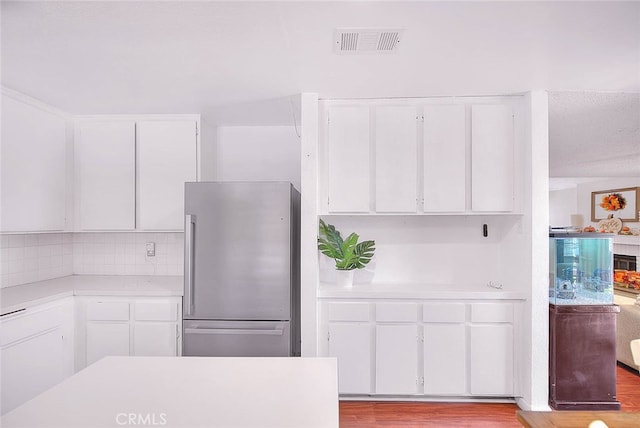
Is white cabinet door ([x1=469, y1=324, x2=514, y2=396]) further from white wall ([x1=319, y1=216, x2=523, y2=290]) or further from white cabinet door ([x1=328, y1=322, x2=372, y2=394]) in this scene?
white cabinet door ([x1=328, y1=322, x2=372, y2=394])

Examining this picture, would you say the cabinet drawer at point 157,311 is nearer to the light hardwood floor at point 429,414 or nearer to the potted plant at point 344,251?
the potted plant at point 344,251

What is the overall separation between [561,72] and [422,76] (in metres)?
0.86

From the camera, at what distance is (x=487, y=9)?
64.8 inches

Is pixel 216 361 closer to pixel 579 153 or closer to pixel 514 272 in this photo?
pixel 514 272

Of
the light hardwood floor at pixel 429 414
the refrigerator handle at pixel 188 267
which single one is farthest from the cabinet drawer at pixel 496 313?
the refrigerator handle at pixel 188 267

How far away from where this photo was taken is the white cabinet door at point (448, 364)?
2801mm

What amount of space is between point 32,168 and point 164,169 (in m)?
0.93

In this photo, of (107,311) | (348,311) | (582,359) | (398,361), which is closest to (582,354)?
(582,359)

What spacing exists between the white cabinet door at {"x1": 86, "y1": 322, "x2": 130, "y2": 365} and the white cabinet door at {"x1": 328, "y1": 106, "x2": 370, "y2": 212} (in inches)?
74.5

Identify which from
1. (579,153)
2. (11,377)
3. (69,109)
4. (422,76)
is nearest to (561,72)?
(422,76)

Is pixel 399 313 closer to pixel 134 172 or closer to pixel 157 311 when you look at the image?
pixel 157 311

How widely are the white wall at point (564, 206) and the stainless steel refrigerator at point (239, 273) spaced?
7.21m

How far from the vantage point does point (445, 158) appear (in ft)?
9.55

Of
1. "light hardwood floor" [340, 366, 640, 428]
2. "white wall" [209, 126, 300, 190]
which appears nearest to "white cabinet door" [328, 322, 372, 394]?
"light hardwood floor" [340, 366, 640, 428]
